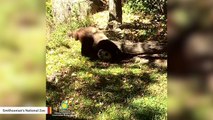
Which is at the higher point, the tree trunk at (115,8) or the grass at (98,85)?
the tree trunk at (115,8)

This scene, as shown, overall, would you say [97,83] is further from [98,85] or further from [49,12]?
[49,12]

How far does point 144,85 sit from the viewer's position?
4.97 metres

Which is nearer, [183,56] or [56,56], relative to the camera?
[183,56]

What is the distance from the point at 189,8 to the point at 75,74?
Result: 133cm

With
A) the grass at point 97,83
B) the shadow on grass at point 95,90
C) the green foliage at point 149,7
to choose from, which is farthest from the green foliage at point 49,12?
the green foliage at point 149,7

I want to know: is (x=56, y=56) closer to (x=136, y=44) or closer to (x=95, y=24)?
(x=95, y=24)

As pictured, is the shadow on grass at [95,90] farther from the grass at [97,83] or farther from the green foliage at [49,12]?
the green foliage at [49,12]

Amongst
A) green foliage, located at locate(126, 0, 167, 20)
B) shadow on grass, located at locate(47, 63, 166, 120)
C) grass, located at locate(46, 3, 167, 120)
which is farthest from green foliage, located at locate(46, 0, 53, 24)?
green foliage, located at locate(126, 0, 167, 20)

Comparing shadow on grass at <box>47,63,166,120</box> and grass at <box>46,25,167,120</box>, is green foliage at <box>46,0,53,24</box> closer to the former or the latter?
grass at <box>46,25,167,120</box>

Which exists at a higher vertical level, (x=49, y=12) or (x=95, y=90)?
(x=49, y=12)

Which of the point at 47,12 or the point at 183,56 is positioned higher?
the point at 47,12

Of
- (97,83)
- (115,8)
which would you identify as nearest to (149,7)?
(115,8)

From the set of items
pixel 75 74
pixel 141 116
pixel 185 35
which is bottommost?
pixel 141 116

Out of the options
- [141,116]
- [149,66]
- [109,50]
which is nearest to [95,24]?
[109,50]
